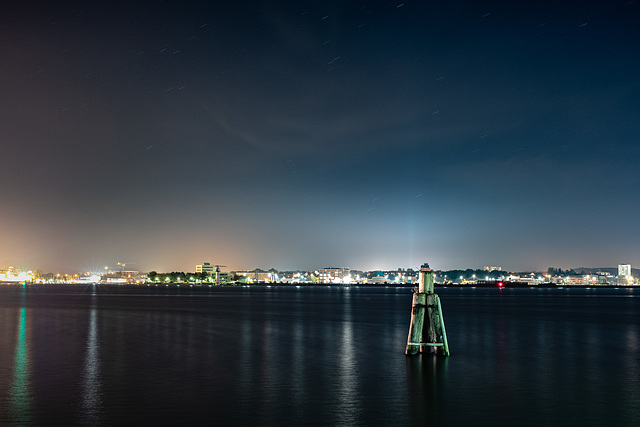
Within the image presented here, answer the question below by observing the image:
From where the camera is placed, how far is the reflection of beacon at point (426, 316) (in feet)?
106

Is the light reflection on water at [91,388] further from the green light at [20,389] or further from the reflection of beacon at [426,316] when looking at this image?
the reflection of beacon at [426,316]

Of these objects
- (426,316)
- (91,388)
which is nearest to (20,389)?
(91,388)

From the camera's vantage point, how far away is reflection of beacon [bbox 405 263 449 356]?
32.4 meters

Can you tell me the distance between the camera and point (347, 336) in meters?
54.1

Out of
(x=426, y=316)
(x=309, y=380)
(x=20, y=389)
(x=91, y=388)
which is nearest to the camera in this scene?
(x=20, y=389)

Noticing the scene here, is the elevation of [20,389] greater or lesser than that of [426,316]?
lesser

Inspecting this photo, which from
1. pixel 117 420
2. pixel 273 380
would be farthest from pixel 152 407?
pixel 273 380

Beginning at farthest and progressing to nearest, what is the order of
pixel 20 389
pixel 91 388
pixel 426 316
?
pixel 426 316
pixel 91 388
pixel 20 389

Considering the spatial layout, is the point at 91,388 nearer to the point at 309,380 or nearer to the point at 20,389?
the point at 20,389

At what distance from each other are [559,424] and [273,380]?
13557mm

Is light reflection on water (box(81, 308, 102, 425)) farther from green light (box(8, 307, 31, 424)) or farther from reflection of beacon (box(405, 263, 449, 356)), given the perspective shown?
reflection of beacon (box(405, 263, 449, 356))

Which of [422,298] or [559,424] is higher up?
[422,298]

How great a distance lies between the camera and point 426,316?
3269 centimetres

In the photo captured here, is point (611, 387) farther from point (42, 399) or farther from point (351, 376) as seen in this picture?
point (42, 399)
